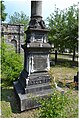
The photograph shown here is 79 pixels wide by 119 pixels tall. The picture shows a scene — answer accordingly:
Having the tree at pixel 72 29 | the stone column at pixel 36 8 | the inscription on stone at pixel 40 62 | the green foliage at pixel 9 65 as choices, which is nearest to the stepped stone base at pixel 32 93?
the inscription on stone at pixel 40 62


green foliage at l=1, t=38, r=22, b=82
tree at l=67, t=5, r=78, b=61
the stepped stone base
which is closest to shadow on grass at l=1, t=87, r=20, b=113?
the stepped stone base

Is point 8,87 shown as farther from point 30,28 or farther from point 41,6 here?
point 41,6

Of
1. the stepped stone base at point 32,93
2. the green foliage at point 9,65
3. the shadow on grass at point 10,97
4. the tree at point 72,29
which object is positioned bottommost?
the shadow on grass at point 10,97

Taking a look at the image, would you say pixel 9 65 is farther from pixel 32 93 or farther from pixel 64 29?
pixel 64 29

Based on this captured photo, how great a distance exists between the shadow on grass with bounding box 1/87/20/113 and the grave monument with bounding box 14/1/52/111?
17.7 inches

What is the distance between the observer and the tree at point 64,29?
19000 mm

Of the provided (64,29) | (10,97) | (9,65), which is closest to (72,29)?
(64,29)

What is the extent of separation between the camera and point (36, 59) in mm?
7664

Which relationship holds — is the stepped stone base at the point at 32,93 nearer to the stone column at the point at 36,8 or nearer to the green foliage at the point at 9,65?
the green foliage at the point at 9,65

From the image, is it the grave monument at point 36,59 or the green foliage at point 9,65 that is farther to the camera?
the green foliage at point 9,65

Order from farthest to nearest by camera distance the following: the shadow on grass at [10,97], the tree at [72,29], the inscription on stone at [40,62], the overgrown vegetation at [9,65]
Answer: the tree at [72,29] < the overgrown vegetation at [9,65] < the inscription on stone at [40,62] < the shadow on grass at [10,97]

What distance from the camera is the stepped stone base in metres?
6.51

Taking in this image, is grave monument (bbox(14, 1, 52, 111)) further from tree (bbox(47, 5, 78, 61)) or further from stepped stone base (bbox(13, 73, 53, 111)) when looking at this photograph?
tree (bbox(47, 5, 78, 61))

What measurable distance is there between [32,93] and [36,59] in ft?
5.26
